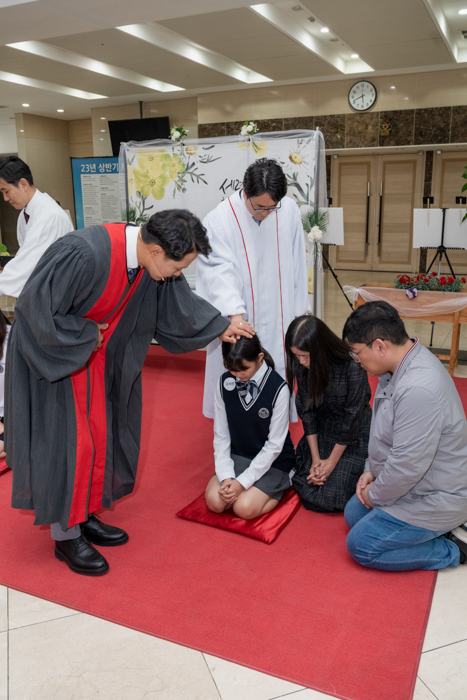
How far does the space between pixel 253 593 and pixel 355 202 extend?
987 centimetres

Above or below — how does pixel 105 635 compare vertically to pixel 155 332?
below

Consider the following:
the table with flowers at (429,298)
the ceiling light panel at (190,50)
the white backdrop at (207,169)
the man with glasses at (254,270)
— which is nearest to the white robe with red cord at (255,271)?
the man with glasses at (254,270)

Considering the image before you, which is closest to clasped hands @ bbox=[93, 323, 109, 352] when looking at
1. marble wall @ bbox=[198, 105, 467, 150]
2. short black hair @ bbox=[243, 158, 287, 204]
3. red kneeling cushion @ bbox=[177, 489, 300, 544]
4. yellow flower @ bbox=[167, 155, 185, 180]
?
red kneeling cushion @ bbox=[177, 489, 300, 544]

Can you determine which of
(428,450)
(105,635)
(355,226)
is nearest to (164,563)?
(105,635)

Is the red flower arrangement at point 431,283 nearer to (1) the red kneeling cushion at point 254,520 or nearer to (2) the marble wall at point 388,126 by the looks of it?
(1) the red kneeling cushion at point 254,520

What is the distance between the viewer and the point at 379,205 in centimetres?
1086

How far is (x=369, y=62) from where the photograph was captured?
8.66 meters

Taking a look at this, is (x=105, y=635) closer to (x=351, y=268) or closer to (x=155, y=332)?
(x=155, y=332)

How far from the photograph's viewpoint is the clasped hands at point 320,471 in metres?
2.62

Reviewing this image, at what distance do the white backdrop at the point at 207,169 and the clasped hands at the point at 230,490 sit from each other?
7.31ft

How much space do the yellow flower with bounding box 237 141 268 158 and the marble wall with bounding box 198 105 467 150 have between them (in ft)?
16.0

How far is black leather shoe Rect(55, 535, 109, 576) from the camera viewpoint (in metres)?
2.22

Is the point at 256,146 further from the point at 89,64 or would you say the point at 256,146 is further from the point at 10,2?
the point at 89,64

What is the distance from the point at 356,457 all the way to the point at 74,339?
1400 millimetres
